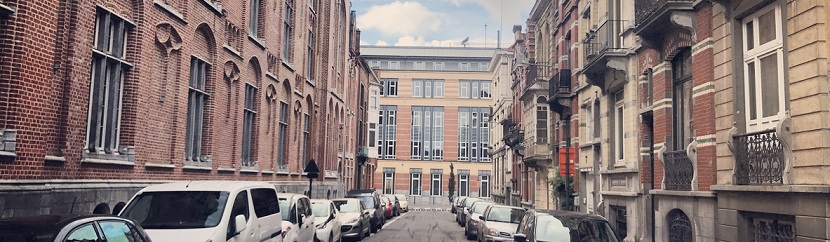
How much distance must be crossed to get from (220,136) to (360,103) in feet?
106

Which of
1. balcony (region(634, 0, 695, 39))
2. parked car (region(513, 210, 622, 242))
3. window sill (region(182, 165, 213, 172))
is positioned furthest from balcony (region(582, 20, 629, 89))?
window sill (region(182, 165, 213, 172))

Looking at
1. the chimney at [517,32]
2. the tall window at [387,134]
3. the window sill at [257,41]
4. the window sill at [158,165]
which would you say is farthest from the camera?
the tall window at [387,134]

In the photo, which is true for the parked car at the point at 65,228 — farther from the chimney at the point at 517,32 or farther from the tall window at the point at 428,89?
the tall window at the point at 428,89

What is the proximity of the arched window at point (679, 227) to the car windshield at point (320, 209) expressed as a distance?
8.40 metres

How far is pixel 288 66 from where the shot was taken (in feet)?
96.8

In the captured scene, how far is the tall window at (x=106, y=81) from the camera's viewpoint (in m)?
14.0

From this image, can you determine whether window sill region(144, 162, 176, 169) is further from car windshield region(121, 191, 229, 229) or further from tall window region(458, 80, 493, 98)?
tall window region(458, 80, 493, 98)

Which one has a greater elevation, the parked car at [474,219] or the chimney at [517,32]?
the chimney at [517,32]

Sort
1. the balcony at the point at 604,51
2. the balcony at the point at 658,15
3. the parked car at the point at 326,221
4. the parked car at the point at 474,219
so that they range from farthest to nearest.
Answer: the parked car at the point at 474,219 < the balcony at the point at 604,51 < the parked car at the point at 326,221 < the balcony at the point at 658,15

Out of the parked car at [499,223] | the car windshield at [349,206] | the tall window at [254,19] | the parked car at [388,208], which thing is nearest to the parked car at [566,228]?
the parked car at [499,223]

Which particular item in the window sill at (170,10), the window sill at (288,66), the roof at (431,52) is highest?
the roof at (431,52)

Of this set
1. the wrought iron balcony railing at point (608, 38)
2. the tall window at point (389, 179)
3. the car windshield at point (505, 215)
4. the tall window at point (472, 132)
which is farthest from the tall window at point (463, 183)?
the car windshield at point (505, 215)

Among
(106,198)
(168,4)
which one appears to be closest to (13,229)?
(106,198)

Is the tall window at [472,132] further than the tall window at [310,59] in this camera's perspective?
Yes
